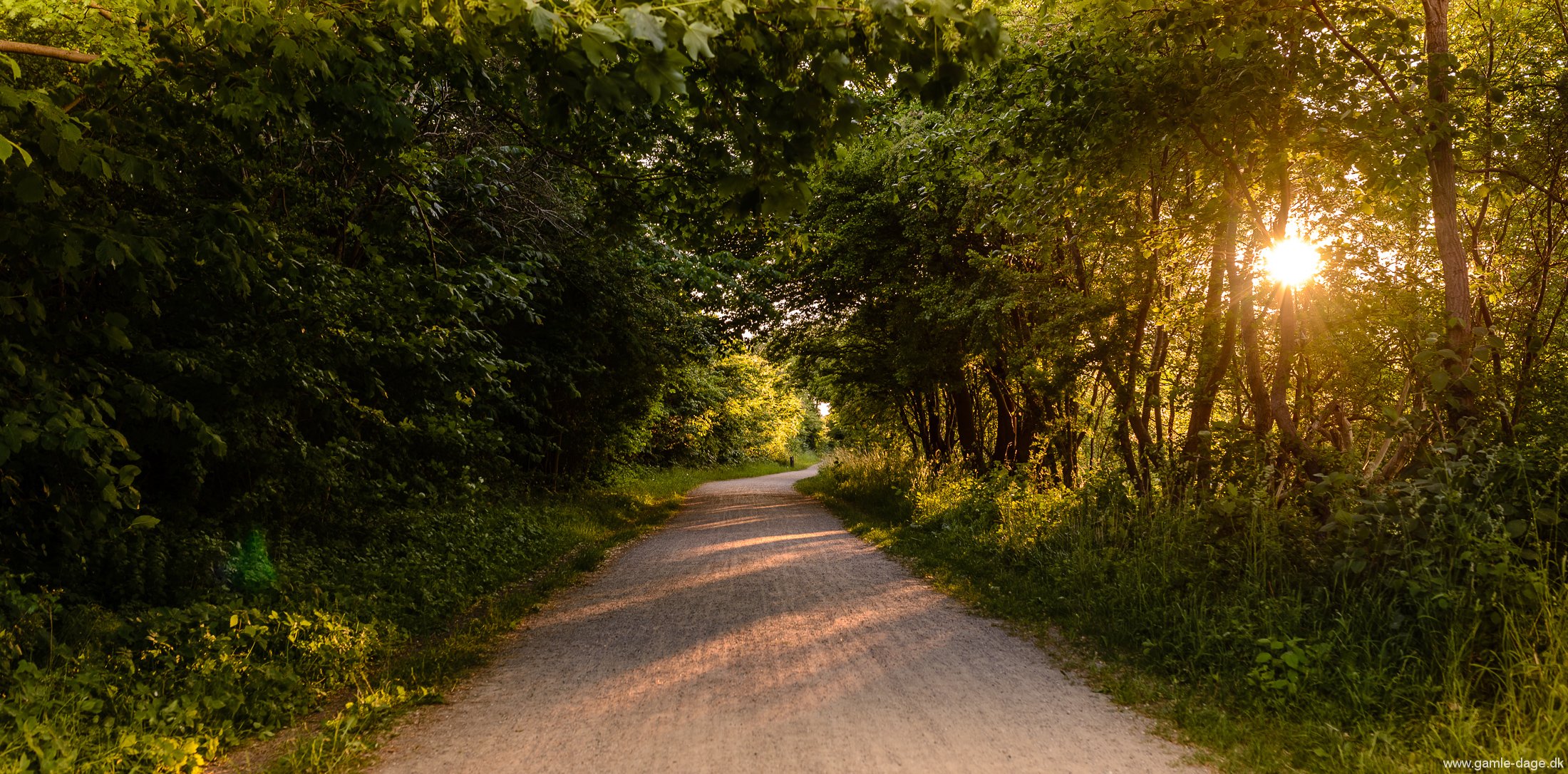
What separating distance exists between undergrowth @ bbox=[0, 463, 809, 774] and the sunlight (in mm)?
6875

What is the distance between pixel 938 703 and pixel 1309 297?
525 cm

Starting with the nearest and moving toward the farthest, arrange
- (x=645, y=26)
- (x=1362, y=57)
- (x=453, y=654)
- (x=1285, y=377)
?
(x=645, y=26) < (x=1362, y=57) < (x=453, y=654) < (x=1285, y=377)

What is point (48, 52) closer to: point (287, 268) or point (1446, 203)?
point (287, 268)

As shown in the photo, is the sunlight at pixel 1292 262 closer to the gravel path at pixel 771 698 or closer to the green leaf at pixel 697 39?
the gravel path at pixel 771 698

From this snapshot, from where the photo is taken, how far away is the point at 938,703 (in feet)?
15.0

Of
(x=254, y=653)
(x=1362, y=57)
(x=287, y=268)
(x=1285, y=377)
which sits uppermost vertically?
(x=1362, y=57)

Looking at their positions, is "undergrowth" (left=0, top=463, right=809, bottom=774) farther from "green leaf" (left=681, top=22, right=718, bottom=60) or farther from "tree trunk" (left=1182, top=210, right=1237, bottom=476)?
"tree trunk" (left=1182, top=210, right=1237, bottom=476)

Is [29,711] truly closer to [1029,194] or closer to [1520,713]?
[1520,713]

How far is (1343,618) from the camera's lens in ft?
15.6

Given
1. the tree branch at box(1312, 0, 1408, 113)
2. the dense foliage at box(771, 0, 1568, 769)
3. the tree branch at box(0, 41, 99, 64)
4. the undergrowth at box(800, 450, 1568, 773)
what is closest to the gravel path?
the undergrowth at box(800, 450, 1568, 773)

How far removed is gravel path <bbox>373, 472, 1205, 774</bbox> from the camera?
12.6ft

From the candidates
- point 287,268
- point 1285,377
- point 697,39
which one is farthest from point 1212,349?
point 287,268

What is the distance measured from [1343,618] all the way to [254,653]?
674cm

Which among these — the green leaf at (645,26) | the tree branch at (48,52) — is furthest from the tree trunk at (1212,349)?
the tree branch at (48,52)
